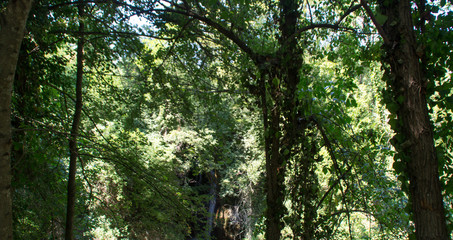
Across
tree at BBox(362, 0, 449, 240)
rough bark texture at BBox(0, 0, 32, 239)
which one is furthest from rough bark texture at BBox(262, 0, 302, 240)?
rough bark texture at BBox(0, 0, 32, 239)

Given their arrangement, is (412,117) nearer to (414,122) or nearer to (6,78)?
(414,122)

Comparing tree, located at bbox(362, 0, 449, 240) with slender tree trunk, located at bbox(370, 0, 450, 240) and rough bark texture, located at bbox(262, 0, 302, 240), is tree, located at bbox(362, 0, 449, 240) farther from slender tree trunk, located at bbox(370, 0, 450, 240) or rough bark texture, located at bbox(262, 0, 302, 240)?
rough bark texture, located at bbox(262, 0, 302, 240)

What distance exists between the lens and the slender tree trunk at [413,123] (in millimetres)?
1748

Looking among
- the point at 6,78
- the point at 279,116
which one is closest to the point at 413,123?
the point at 279,116

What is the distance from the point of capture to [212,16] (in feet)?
13.6

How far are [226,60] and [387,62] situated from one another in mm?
2734

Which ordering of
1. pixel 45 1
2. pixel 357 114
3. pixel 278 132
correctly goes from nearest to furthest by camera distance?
1. pixel 278 132
2. pixel 45 1
3. pixel 357 114

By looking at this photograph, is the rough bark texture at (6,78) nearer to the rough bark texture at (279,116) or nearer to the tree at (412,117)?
the rough bark texture at (279,116)

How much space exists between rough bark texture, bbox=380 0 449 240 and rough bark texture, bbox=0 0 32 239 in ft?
6.96

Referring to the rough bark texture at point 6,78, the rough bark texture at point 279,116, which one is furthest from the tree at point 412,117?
the rough bark texture at point 6,78

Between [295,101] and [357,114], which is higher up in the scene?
[357,114]

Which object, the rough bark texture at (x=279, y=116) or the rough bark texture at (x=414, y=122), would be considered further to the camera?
the rough bark texture at (x=279, y=116)

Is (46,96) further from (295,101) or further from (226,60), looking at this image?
(295,101)

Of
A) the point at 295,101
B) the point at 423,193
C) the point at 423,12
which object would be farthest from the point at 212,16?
the point at 423,193
